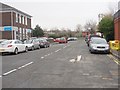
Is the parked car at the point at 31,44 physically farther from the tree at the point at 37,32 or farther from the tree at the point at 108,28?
the tree at the point at 37,32

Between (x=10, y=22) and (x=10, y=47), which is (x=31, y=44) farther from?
(x=10, y=22)

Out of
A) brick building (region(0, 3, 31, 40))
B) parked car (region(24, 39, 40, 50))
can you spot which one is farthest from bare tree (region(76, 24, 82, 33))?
parked car (region(24, 39, 40, 50))

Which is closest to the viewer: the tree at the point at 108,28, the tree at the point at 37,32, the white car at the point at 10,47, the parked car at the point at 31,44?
the white car at the point at 10,47

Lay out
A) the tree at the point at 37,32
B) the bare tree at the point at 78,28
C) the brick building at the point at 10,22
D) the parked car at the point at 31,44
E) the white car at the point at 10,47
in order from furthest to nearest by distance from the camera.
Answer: the bare tree at the point at 78,28 < the tree at the point at 37,32 < the brick building at the point at 10,22 < the parked car at the point at 31,44 < the white car at the point at 10,47

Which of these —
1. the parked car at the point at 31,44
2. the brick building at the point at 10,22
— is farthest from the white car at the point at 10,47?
the brick building at the point at 10,22

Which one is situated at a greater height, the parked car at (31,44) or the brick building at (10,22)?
the brick building at (10,22)

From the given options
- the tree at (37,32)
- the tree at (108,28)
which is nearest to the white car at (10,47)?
the tree at (108,28)

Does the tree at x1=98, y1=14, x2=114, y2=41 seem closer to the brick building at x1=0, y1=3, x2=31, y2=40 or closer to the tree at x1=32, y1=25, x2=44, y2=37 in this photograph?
the brick building at x1=0, y1=3, x2=31, y2=40

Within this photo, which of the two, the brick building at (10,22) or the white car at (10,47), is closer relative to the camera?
the white car at (10,47)

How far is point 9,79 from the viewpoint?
10.0 meters

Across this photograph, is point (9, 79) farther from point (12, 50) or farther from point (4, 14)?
point (4, 14)

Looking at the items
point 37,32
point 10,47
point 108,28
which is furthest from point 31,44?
point 37,32

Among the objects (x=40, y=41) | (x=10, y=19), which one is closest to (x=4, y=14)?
(x=10, y=19)

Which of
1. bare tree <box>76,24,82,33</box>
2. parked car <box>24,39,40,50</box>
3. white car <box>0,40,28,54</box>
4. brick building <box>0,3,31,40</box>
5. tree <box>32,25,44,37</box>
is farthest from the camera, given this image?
bare tree <box>76,24,82,33</box>
